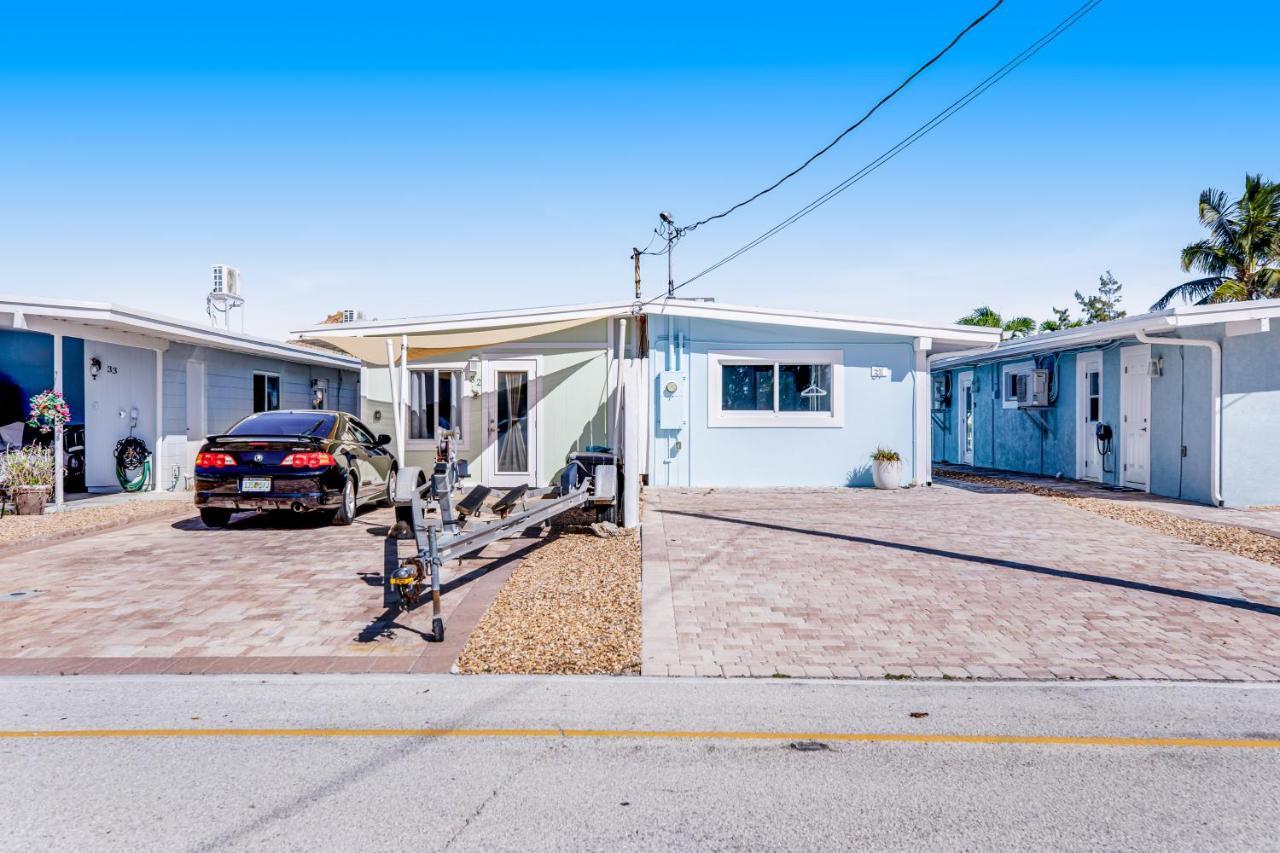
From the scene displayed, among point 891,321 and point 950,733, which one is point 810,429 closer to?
point 891,321

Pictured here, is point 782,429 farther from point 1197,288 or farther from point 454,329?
point 1197,288

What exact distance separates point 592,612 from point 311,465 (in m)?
4.92

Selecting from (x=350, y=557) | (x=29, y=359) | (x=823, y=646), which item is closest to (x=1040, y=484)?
(x=823, y=646)

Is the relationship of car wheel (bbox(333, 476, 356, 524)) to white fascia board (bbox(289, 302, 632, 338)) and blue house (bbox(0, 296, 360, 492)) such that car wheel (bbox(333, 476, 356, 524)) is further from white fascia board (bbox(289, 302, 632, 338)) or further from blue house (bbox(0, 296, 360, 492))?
blue house (bbox(0, 296, 360, 492))

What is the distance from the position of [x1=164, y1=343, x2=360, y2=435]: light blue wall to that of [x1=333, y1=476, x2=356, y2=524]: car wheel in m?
5.80

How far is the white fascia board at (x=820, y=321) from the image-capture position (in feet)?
44.4

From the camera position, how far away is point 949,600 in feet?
21.4

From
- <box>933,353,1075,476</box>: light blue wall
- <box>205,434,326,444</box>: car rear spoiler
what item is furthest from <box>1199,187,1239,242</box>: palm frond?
<box>205,434,326,444</box>: car rear spoiler

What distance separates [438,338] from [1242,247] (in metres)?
31.4

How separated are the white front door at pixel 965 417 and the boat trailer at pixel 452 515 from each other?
13.9 meters

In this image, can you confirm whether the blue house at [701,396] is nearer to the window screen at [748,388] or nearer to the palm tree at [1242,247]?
the window screen at [748,388]

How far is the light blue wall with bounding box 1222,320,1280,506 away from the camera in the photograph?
39.2 feet

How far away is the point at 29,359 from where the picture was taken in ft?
45.8

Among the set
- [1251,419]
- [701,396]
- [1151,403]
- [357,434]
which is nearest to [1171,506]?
[1251,419]
